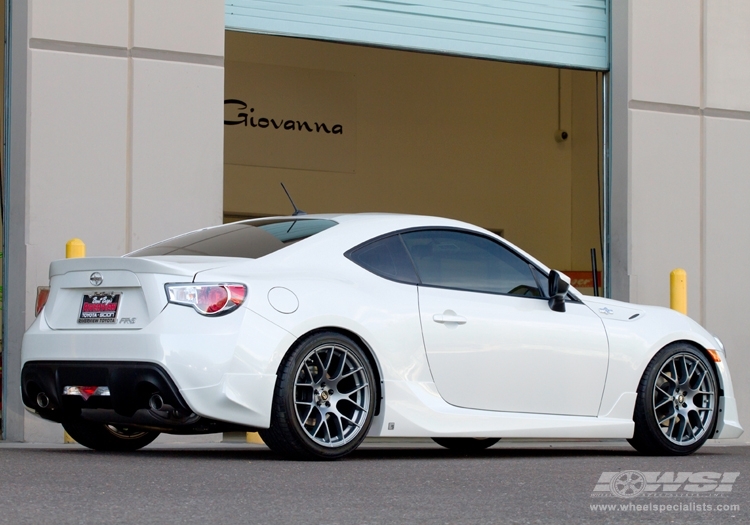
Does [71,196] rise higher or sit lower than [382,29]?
lower

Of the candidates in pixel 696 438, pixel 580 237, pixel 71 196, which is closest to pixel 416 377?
pixel 696 438

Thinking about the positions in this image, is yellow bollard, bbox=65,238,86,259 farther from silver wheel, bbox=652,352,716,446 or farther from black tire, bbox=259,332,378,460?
silver wheel, bbox=652,352,716,446

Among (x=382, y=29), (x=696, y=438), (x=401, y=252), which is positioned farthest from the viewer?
(x=382, y=29)

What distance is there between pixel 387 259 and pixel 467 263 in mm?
534

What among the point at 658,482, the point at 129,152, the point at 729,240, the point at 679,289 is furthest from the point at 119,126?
the point at 729,240

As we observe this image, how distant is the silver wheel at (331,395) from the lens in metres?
5.98

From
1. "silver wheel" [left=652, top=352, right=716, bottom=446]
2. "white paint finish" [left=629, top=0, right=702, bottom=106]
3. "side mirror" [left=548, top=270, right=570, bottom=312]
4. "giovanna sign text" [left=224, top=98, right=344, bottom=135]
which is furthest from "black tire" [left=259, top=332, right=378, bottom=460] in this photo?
"giovanna sign text" [left=224, top=98, right=344, bottom=135]

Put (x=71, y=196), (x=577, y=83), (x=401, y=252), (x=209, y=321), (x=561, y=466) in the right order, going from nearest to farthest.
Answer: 1. (x=209, y=321)
2. (x=561, y=466)
3. (x=401, y=252)
4. (x=71, y=196)
5. (x=577, y=83)

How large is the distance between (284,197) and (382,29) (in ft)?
24.1

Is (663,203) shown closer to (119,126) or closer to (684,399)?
(684,399)

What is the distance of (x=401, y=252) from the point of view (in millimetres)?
6695

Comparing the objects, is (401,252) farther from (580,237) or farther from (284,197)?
(580,237)

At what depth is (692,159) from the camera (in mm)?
11844

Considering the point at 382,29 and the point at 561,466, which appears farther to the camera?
the point at 382,29
